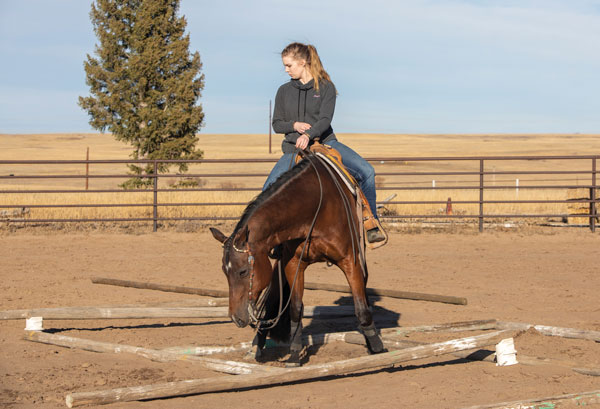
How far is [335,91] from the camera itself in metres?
4.93

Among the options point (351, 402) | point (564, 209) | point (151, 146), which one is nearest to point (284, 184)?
point (351, 402)

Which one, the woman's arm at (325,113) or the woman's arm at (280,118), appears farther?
the woman's arm at (280,118)

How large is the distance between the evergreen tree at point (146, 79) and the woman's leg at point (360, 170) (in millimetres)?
18889

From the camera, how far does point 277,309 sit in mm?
4820

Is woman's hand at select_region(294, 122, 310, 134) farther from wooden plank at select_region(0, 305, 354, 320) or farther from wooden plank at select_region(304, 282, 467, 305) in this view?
wooden plank at select_region(304, 282, 467, 305)

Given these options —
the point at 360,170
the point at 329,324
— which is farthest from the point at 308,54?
the point at 329,324

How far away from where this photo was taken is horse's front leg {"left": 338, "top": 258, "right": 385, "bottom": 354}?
454 cm

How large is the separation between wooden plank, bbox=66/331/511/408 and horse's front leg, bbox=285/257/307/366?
60 centimetres

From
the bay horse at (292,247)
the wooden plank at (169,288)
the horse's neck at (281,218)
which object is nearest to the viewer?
the bay horse at (292,247)

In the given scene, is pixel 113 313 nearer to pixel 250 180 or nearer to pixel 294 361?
pixel 294 361

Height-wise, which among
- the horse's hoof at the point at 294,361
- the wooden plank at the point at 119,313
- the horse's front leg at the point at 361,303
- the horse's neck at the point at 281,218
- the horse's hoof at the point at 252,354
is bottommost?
the horse's hoof at the point at 252,354

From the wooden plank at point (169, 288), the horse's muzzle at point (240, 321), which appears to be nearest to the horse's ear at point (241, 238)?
the horse's muzzle at point (240, 321)

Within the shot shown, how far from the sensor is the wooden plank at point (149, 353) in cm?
427

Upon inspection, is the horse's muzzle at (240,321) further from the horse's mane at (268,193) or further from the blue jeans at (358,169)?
the blue jeans at (358,169)
